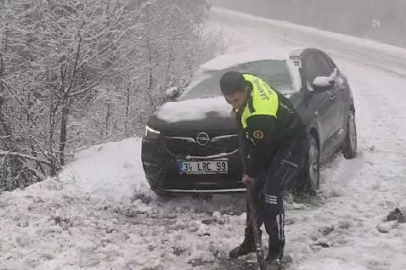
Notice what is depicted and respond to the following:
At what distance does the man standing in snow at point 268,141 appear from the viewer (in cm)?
403

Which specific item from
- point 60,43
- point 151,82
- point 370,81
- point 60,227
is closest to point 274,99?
point 60,227

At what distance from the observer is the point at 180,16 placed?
19.2 meters

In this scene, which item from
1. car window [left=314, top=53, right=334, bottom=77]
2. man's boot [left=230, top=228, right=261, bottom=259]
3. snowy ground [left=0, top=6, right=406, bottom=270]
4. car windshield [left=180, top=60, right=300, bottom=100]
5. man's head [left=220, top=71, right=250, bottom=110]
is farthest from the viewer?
car window [left=314, top=53, right=334, bottom=77]

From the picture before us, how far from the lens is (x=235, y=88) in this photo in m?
3.99

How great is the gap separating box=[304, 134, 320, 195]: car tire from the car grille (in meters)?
0.87

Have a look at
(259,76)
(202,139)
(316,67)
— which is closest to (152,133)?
(202,139)

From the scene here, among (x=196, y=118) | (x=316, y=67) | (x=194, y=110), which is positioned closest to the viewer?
(x=196, y=118)

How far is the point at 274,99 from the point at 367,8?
43.1 meters

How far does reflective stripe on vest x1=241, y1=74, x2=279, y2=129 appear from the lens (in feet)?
13.2

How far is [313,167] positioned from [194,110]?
1.44 metres

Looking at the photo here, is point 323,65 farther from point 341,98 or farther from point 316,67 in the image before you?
point 341,98

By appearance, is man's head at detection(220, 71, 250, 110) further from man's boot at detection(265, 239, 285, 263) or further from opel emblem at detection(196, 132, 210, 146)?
opel emblem at detection(196, 132, 210, 146)

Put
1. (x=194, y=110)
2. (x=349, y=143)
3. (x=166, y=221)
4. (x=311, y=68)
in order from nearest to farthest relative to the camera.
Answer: (x=166, y=221) < (x=194, y=110) < (x=311, y=68) < (x=349, y=143)

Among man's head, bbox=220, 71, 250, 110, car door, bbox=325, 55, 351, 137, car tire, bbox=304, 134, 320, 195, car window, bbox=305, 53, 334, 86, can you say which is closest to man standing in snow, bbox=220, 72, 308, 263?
man's head, bbox=220, 71, 250, 110
